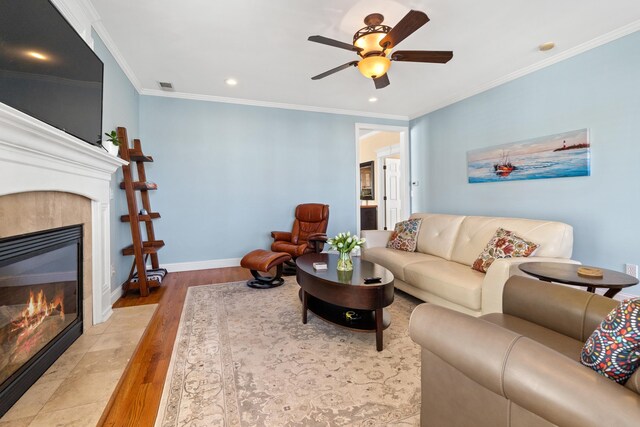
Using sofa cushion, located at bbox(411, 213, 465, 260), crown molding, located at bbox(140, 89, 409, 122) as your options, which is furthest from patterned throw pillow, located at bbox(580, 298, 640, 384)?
crown molding, located at bbox(140, 89, 409, 122)

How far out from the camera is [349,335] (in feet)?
7.24

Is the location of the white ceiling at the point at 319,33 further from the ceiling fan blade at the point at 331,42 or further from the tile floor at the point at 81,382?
the tile floor at the point at 81,382

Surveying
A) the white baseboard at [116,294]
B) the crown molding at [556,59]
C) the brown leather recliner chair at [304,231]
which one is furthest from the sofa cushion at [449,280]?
the white baseboard at [116,294]

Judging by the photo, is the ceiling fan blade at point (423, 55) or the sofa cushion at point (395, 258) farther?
the sofa cushion at point (395, 258)

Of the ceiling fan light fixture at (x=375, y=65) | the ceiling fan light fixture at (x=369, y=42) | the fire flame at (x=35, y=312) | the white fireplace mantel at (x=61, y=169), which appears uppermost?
the ceiling fan light fixture at (x=369, y=42)

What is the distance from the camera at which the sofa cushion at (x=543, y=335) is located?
1184mm

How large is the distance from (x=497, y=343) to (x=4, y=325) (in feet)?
7.08

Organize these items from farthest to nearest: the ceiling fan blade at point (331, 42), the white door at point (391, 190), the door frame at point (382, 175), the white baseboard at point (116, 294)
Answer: the white door at point (391, 190) → the door frame at point (382, 175) → the white baseboard at point (116, 294) → the ceiling fan blade at point (331, 42)

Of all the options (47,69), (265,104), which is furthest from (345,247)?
(265,104)

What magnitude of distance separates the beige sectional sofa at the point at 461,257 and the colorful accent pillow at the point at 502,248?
0.33ft

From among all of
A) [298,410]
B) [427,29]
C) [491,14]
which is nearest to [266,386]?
[298,410]

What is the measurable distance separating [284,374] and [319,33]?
2.81 m

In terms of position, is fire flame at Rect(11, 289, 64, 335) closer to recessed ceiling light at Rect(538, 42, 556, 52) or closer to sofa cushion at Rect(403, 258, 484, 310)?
sofa cushion at Rect(403, 258, 484, 310)

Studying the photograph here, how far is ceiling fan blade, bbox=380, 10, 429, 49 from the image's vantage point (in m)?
1.80
